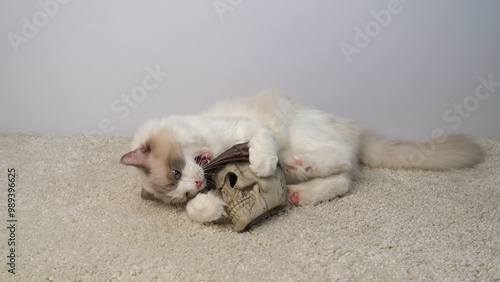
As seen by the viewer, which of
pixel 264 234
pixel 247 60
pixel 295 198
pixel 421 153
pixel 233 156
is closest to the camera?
pixel 264 234

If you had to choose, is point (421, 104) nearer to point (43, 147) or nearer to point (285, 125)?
point (285, 125)

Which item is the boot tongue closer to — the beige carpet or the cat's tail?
the beige carpet

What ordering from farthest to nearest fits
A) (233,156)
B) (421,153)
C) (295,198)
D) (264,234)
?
1. (421,153)
2. (295,198)
3. (233,156)
4. (264,234)

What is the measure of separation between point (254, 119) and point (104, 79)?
113cm

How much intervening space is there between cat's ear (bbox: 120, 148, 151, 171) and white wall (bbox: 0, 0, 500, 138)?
3.32ft

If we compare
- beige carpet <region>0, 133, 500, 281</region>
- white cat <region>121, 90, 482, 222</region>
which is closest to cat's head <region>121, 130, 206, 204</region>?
white cat <region>121, 90, 482, 222</region>

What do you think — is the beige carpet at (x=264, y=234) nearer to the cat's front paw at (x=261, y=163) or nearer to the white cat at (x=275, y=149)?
the white cat at (x=275, y=149)

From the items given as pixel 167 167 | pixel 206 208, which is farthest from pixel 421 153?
pixel 167 167

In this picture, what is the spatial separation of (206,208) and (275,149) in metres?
0.36

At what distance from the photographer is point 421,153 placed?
215 centimetres

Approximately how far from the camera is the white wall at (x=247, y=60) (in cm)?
250

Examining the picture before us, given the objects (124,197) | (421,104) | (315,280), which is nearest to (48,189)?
(124,197)

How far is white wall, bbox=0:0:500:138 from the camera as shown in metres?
2.50

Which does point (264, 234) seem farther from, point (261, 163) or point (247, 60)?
point (247, 60)
